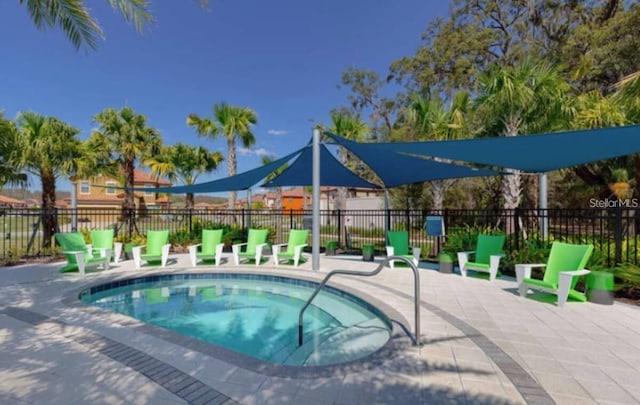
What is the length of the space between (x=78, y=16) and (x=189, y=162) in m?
15.9

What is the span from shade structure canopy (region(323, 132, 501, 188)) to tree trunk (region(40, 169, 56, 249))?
9.95 metres

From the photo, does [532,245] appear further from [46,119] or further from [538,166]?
[46,119]

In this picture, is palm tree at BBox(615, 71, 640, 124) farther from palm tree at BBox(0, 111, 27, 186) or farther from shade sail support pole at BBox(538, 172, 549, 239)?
palm tree at BBox(0, 111, 27, 186)

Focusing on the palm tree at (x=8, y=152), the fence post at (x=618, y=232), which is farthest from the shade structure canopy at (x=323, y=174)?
the palm tree at (x=8, y=152)

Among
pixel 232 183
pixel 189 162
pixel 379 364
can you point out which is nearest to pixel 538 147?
pixel 379 364

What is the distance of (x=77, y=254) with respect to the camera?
293 inches

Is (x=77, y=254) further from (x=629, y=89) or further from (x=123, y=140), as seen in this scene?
(x=629, y=89)

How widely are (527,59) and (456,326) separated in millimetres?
8619

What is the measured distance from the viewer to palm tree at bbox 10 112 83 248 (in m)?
9.98

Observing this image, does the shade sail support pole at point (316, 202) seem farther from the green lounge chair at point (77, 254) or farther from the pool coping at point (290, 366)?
the green lounge chair at point (77, 254)

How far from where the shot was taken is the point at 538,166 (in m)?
6.96

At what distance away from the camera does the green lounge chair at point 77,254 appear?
7.50m

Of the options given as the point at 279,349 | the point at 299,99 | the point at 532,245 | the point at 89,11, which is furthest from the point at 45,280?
the point at 299,99

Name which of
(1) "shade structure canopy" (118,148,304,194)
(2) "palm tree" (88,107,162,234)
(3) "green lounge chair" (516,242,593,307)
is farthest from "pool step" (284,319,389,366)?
(2) "palm tree" (88,107,162,234)
